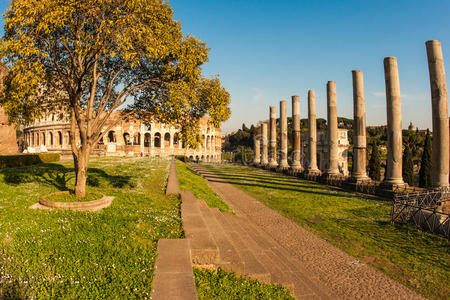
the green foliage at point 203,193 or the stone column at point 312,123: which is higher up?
the stone column at point 312,123

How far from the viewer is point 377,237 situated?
9031 mm

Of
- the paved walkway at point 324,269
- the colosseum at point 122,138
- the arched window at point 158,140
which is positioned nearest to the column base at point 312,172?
the paved walkway at point 324,269

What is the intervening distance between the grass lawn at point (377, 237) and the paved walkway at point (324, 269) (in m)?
0.41

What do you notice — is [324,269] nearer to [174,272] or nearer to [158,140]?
[174,272]

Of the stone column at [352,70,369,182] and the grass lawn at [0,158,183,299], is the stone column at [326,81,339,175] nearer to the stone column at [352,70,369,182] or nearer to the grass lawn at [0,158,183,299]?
the stone column at [352,70,369,182]

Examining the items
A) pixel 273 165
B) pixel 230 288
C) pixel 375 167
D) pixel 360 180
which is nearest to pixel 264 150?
pixel 273 165

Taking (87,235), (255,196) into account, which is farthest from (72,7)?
(255,196)

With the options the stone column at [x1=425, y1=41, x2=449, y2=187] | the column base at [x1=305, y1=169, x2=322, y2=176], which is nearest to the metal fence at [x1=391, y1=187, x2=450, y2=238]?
the stone column at [x1=425, y1=41, x2=449, y2=187]

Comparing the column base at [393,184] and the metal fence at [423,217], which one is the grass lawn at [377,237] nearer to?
the metal fence at [423,217]

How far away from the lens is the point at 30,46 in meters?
7.34

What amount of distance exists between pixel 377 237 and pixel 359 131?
40.9ft

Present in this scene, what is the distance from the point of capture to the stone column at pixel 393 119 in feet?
54.6

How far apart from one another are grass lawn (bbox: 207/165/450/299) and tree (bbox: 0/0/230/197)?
19.2 feet

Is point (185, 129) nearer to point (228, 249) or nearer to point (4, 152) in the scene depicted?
point (228, 249)
